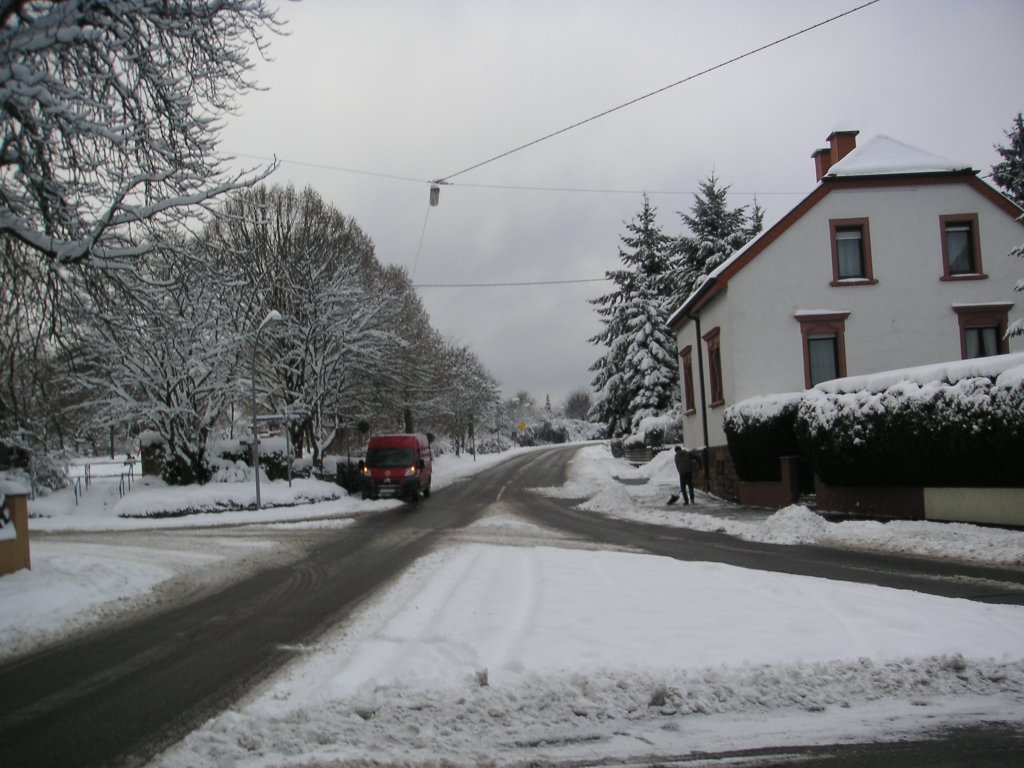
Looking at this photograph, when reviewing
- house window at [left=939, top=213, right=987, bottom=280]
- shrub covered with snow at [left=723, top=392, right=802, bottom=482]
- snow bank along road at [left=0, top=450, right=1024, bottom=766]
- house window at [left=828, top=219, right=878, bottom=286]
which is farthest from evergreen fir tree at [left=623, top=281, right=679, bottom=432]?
snow bank along road at [left=0, top=450, right=1024, bottom=766]

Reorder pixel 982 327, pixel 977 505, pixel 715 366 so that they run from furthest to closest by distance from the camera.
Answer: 1. pixel 715 366
2. pixel 982 327
3. pixel 977 505

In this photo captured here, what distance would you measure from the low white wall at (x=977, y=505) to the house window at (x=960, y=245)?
11.9 metres

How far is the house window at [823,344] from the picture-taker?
84.6 feet

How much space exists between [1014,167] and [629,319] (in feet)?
65.4

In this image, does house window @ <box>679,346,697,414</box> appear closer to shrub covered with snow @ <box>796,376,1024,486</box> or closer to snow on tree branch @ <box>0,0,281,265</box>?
shrub covered with snow @ <box>796,376,1024,486</box>

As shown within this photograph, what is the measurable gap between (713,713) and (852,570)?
23.0ft

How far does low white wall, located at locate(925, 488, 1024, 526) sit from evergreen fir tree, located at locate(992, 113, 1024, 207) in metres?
28.3

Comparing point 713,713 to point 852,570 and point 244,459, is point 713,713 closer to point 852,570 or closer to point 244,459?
point 852,570

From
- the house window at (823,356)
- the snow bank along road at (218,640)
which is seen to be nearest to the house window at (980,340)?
the house window at (823,356)

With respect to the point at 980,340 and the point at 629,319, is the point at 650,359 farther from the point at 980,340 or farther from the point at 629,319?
the point at 980,340

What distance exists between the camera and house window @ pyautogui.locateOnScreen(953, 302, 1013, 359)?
84.6 feet

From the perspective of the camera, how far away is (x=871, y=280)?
85.3 feet

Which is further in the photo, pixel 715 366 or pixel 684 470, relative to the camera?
pixel 715 366

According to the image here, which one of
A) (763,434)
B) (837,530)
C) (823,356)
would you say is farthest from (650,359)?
(837,530)
